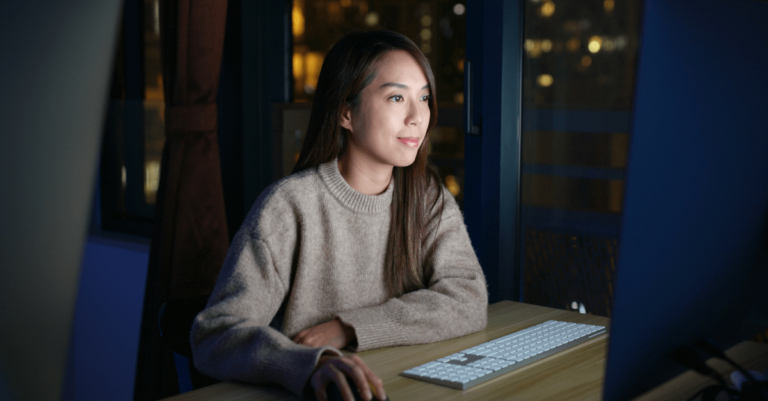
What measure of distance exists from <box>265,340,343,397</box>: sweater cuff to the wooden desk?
0.03 meters

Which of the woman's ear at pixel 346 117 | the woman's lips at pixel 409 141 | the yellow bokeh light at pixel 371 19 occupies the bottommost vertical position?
the woman's lips at pixel 409 141

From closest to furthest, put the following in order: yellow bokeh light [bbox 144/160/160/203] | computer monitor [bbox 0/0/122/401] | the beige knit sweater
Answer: computer monitor [bbox 0/0/122/401], the beige knit sweater, yellow bokeh light [bbox 144/160/160/203]

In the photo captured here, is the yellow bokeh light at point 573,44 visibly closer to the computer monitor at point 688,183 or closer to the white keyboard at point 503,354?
the white keyboard at point 503,354

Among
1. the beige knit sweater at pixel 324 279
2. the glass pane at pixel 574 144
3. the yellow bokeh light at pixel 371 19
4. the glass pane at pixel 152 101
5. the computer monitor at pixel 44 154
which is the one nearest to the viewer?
the computer monitor at pixel 44 154

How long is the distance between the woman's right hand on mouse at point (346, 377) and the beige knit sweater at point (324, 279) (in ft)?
0.38

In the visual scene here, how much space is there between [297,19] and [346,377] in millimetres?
1783

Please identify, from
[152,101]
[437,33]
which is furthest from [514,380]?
[152,101]

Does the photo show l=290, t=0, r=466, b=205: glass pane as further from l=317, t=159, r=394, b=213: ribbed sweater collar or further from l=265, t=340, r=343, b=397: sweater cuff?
l=265, t=340, r=343, b=397: sweater cuff

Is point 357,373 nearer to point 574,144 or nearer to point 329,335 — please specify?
point 329,335

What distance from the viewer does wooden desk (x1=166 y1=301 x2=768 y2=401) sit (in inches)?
35.8

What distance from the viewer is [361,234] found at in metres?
1.30

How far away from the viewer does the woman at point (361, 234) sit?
114 cm

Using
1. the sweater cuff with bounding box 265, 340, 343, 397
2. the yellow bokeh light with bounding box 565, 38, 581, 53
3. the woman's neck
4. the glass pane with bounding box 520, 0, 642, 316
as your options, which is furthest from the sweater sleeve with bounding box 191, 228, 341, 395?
the yellow bokeh light with bounding box 565, 38, 581, 53

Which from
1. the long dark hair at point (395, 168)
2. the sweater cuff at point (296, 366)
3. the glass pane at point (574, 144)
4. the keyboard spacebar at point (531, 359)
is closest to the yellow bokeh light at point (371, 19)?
the glass pane at point (574, 144)
